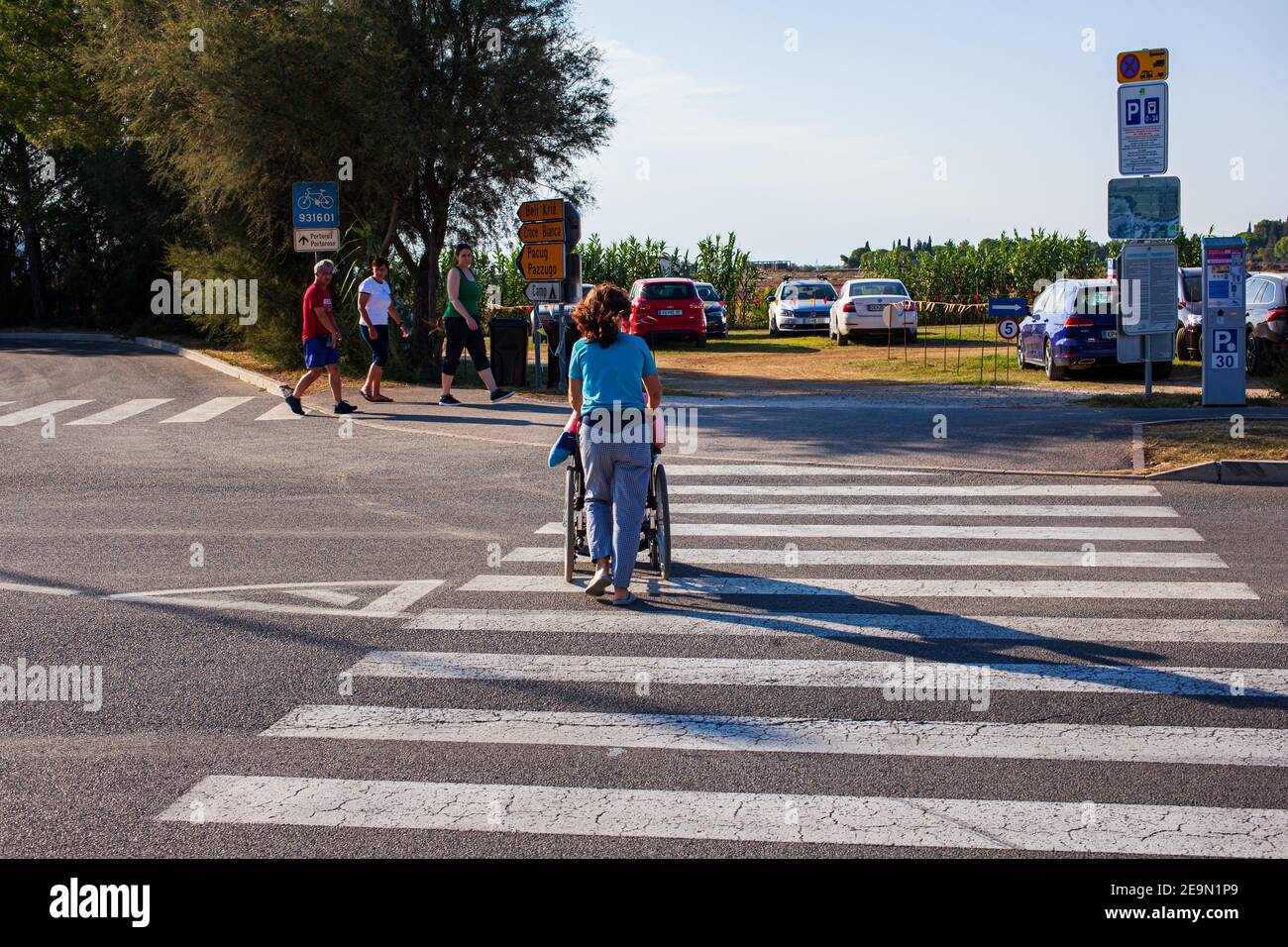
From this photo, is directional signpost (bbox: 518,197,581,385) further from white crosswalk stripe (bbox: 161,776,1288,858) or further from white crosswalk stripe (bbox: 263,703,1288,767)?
white crosswalk stripe (bbox: 161,776,1288,858)

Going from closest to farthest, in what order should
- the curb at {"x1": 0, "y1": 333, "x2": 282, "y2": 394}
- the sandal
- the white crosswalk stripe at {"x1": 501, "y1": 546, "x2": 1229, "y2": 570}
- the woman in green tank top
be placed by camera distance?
the sandal
the white crosswalk stripe at {"x1": 501, "y1": 546, "x2": 1229, "y2": 570}
the woman in green tank top
the curb at {"x1": 0, "y1": 333, "x2": 282, "y2": 394}

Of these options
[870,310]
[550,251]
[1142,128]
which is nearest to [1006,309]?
[1142,128]

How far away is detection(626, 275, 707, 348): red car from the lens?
1361 inches

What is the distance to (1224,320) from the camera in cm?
1653

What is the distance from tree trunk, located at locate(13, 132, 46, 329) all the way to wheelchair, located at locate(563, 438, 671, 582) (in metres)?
36.7

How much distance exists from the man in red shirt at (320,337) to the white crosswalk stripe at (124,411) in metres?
2.39

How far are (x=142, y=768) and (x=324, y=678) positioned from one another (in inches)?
52.1

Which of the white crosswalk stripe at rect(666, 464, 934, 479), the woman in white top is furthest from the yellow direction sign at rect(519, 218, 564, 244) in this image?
the white crosswalk stripe at rect(666, 464, 934, 479)

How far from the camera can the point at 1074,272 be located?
1874 inches

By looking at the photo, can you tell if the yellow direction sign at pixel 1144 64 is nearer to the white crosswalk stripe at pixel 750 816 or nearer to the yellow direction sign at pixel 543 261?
the yellow direction sign at pixel 543 261

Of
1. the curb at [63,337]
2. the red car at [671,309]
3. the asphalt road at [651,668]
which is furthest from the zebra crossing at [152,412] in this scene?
the curb at [63,337]

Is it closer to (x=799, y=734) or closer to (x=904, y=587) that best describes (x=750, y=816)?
(x=799, y=734)

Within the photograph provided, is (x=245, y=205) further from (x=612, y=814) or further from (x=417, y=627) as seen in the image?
(x=612, y=814)

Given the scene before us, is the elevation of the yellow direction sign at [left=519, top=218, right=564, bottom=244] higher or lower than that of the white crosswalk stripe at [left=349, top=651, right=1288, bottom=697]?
higher
